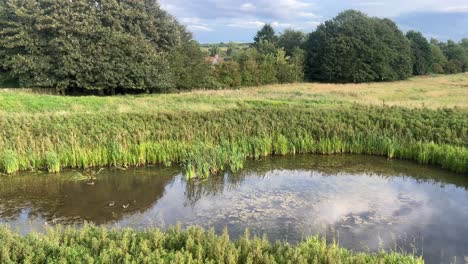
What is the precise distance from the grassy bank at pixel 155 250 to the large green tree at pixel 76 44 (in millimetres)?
28545

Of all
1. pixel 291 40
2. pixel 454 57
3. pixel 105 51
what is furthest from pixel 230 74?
pixel 454 57

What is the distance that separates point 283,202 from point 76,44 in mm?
25895

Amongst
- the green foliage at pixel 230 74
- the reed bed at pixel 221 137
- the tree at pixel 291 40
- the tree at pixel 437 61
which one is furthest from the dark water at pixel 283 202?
the tree at pixel 437 61

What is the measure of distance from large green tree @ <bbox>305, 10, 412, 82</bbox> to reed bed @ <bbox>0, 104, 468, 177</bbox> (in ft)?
127

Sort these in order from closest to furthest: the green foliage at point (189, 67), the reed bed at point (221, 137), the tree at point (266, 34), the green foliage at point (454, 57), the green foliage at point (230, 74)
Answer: the reed bed at point (221, 137)
the green foliage at point (189, 67)
the green foliage at point (230, 74)
the tree at point (266, 34)
the green foliage at point (454, 57)

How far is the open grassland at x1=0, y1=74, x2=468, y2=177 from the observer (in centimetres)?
1623

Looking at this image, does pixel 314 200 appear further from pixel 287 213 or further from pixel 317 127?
pixel 317 127

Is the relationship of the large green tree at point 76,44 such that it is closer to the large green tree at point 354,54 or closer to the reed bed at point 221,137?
the reed bed at point 221,137

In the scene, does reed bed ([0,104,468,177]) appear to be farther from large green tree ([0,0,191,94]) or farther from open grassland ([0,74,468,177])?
large green tree ([0,0,191,94])

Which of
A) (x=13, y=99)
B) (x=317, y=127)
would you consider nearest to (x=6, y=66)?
(x=13, y=99)

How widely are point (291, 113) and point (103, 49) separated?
1926cm

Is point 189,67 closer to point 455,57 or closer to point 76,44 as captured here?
point 76,44

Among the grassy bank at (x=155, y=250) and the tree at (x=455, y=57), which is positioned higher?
the tree at (x=455, y=57)

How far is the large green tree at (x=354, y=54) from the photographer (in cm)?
5866
